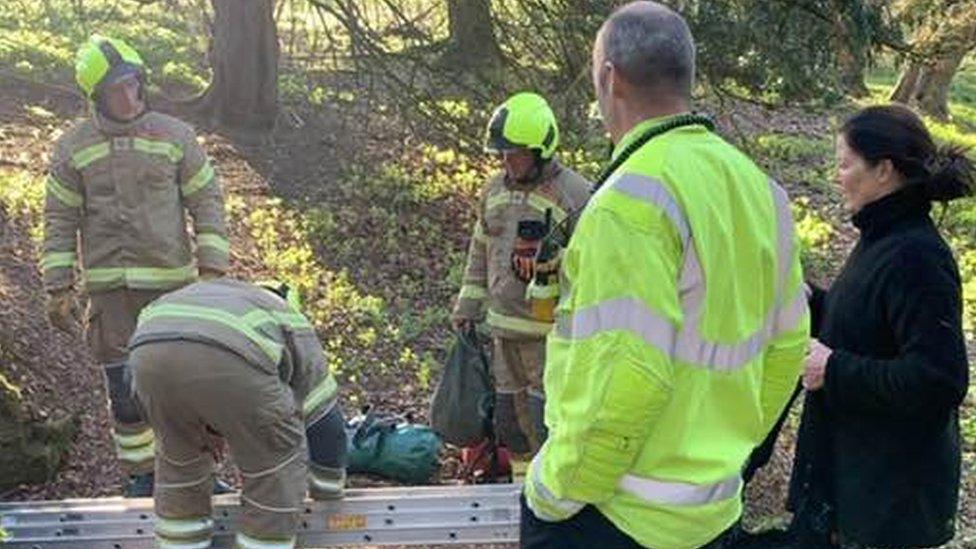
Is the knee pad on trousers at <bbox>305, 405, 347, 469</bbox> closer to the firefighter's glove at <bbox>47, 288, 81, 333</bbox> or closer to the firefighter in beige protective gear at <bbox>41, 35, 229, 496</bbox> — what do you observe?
the firefighter in beige protective gear at <bbox>41, 35, 229, 496</bbox>

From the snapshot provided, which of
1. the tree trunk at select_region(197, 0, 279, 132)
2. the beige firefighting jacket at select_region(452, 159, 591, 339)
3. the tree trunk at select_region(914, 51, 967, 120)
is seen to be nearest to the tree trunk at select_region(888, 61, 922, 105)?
the tree trunk at select_region(914, 51, 967, 120)

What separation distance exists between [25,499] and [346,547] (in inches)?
71.4

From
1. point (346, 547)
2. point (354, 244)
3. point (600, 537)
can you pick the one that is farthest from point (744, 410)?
point (354, 244)

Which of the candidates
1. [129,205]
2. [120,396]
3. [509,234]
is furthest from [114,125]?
[509,234]

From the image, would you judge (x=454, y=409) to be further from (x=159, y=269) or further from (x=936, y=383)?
(x=936, y=383)

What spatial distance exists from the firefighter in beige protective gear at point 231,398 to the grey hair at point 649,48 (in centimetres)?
188

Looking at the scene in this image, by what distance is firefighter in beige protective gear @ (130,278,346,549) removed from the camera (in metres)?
3.79

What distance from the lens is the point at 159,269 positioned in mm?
5227

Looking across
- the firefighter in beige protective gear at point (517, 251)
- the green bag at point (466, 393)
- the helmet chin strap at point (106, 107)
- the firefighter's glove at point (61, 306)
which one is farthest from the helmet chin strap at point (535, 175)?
the firefighter's glove at point (61, 306)

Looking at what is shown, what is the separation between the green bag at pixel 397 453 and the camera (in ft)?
18.6

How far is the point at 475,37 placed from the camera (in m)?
9.92

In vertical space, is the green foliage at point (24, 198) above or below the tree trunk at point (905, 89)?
above

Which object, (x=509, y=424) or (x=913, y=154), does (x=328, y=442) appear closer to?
(x=509, y=424)

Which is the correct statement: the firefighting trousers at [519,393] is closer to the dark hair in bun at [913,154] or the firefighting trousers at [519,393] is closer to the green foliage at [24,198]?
the dark hair in bun at [913,154]
